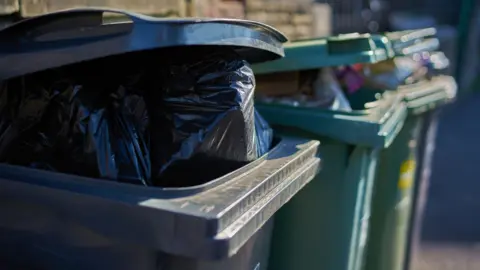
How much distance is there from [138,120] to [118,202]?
320 mm

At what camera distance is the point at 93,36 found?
4.42ft

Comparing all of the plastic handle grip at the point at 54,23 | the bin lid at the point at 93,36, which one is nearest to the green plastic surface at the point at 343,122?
the bin lid at the point at 93,36

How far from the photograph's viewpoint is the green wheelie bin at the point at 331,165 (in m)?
2.14

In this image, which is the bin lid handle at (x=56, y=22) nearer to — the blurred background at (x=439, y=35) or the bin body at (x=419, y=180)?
the blurred background at (x=439, y=35)

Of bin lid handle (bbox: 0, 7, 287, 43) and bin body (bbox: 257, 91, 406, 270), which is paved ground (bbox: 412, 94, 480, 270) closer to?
bin body (bbox: 257, 91, 406, 270)

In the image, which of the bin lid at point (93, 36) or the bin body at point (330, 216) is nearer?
the bin lid at point (93, 36)

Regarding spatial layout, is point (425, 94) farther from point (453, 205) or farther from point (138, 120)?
point (453, 205)

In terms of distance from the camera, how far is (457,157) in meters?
6.77

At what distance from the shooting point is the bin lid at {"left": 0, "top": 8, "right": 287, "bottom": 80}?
4.21 feet

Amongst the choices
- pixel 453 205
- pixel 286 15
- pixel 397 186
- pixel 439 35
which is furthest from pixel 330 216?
pixel 439 35

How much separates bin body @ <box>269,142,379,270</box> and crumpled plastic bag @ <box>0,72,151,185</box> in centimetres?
93

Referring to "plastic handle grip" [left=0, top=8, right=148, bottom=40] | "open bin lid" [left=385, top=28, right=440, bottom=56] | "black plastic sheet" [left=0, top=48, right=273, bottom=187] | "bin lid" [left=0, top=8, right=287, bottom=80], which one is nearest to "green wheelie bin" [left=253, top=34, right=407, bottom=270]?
"open bin lid" [left=385, top=28, right=440, bottom=56]

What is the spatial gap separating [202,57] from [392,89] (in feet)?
4.80

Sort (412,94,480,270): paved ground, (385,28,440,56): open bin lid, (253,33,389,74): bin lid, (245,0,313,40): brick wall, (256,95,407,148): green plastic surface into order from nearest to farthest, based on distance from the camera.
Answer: (256,95,407,148): green plastic surface → (253,33,389,74): bin lid → (385,28,440,56): open bin lid → (412,94,480,270): paved ground → (245,0,313,40): brick wall
